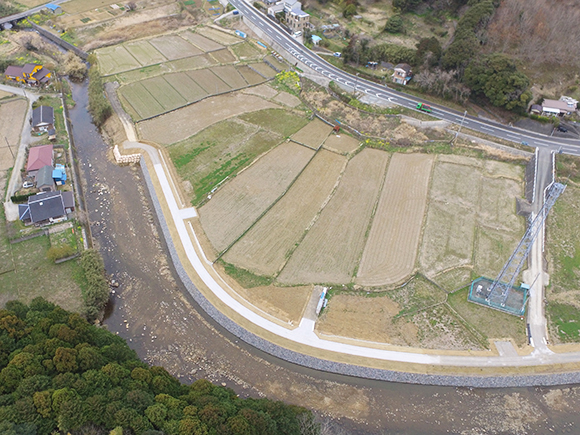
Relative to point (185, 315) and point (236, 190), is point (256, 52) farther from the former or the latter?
point (185, 315)

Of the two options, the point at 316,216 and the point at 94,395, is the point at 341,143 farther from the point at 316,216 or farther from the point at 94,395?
the point at 94,395

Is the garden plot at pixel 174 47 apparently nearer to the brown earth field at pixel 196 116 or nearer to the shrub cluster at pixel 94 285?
the brown earth field at pixel 196 116

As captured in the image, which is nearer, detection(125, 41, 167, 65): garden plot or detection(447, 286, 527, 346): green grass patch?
detection(447, 286, 527, 346): green grass patch

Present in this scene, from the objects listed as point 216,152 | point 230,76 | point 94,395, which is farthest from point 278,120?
point 94,395

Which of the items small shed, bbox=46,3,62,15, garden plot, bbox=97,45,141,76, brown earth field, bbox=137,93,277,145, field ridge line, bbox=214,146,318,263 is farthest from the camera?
small shed, bbox=46,3,62,15

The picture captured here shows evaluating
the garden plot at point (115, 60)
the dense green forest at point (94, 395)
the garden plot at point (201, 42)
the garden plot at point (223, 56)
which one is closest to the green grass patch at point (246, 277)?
the dense green forest at point (94, 395)

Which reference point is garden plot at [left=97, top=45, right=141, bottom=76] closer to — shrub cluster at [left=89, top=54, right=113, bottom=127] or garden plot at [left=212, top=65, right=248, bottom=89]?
shrub cluster at [left=89, top=54, right=113, bottom=127]

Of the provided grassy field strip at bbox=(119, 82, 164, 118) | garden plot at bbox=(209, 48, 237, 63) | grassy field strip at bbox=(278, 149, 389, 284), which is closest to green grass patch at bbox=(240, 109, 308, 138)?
grassy field strip at bbox=(278, 149, 389, 284)

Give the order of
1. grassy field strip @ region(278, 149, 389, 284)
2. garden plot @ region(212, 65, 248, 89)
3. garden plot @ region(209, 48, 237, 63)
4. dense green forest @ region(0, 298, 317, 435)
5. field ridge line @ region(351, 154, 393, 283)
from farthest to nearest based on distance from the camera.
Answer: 1. garden plot @ region(209, 48, 237, 63)
2. garden plot @ region(212, 65, 248, 89)
3. field ridge line @ region(351, 154, 393, 283)
4. grassy field strip @ region(278, 149, 389, 284)
5. dense green forest @ region(0, 298, 317, 435)
